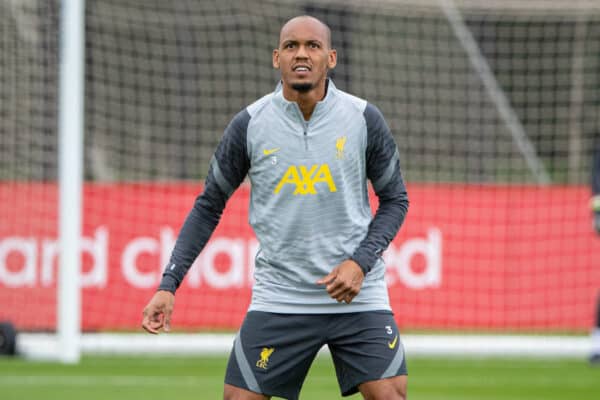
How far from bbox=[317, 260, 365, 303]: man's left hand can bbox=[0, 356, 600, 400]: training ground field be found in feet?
14.5

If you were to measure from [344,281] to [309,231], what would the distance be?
335mm

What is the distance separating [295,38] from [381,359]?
1.27 metres

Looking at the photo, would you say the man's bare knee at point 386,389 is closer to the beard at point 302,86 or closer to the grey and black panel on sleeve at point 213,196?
the grey and black panel on sleeve at point 213,196

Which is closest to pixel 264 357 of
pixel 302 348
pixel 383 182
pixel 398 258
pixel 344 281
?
pixel 302 348

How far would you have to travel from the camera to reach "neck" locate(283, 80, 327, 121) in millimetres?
5215

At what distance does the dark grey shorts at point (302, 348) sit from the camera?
521 centimetres

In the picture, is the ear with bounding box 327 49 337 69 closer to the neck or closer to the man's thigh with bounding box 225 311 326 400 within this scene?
the neck

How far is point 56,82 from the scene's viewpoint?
14.2m

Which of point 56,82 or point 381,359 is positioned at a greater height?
point 56,82

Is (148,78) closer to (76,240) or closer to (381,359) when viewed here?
(76,240)

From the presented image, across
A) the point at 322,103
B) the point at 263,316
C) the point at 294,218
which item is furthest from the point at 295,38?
the point at 263,316

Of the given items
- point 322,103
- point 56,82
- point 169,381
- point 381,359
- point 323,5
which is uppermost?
point 323,5

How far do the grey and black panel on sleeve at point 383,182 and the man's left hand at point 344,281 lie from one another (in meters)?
0.16

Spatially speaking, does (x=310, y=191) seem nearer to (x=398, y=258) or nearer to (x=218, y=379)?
(x=218, y=379)
